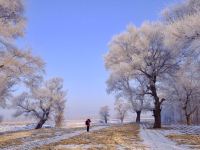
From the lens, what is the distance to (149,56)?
133 ft

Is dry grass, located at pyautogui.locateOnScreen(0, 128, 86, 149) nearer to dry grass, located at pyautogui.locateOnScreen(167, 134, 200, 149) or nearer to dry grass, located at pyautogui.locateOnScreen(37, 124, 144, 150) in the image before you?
dry grass, located at pyautogui.locateOnScreen(37, 124, 144, 150)

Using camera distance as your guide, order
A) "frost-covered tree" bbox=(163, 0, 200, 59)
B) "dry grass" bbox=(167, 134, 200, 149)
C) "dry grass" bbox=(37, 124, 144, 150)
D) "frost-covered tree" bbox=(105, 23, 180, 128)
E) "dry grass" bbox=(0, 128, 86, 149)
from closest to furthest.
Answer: "dry grass" bbox=(37, 124, 144, 150)
"dry grass" bbox=(167, 134, 200, 149)
"dry grass" bbox=(0, 128, 86, 149)
"frost-covered tree" bbox=(163, 0, 200, 59)
"frost-covered tree" bbox=(105, 23, 180, 128)

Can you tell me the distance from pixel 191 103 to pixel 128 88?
66.6 feet

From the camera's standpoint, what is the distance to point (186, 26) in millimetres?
28094

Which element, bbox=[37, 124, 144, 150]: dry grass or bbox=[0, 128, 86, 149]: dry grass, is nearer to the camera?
bbox=[37, 124, 144, 150]: dry grass

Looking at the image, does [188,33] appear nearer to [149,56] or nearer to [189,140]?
[189,140]

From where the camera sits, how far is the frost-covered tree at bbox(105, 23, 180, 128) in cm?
4031

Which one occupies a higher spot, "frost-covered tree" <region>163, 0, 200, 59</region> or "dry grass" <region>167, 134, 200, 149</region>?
"frost-covered tree" <region>163, 0, 200, 59</region>

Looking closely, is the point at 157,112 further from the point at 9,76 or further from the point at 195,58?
the point at 9,76

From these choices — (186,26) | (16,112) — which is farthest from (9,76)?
(16,112)

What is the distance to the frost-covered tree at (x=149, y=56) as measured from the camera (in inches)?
1587

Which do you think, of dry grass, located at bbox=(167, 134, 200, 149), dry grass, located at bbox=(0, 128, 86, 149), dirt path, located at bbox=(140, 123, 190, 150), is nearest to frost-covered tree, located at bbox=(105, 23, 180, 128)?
dry grass, located at bbox=(0, 128, 86, 149)

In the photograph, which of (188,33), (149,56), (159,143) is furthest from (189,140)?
(149,56)

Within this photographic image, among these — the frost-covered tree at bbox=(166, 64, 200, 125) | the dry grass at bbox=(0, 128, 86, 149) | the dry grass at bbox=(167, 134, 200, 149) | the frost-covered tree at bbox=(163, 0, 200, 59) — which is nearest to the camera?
the dry grass at bbox=(167, 134, 200, 149)
